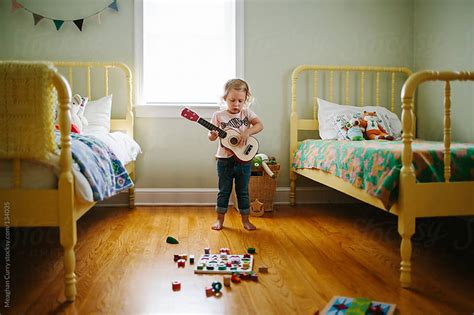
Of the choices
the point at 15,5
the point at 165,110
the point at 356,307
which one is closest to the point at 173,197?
the point at 165,110

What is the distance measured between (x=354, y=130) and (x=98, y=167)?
5.53 ft

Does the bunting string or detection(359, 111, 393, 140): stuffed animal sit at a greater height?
the bunting string

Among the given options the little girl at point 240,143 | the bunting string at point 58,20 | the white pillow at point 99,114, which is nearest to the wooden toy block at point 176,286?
the little girl at point 240,143

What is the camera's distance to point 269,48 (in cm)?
328

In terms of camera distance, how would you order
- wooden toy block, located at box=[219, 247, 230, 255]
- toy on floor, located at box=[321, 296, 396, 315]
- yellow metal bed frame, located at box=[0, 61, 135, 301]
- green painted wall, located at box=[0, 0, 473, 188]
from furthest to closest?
green painted wall, located at box=[0, 0, 473, 188]
wooden toy block, located at box=[219, 247, 230, 255]
yellow metal bed frame, located at box=[0, 61, 135, 301]
toy on floor, located at box=[321, 296, 396, 315]

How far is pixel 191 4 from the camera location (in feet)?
10.7

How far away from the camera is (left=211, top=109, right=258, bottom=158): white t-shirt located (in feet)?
8.05

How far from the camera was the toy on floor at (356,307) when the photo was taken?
134 cm

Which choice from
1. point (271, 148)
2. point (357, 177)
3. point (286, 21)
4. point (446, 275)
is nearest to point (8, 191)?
point (357, 177)

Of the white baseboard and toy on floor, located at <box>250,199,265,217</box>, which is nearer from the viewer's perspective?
toy on floor, located at <box>250,199,265,217</box>

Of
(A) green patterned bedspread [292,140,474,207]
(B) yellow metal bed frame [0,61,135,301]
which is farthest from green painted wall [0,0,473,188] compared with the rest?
(B) yellow metal bed frame [0,61,135,301]

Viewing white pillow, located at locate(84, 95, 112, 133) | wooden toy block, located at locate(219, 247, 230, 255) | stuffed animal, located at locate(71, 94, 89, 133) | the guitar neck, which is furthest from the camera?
white pillow, located at locate(84, 95, 112, 133)

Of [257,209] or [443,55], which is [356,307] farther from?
[443,55]

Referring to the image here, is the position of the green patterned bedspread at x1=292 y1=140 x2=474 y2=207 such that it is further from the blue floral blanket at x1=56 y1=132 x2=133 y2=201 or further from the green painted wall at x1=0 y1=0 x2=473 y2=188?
the green painted wall at x1=0 y1=0 x2=473 y2=188
